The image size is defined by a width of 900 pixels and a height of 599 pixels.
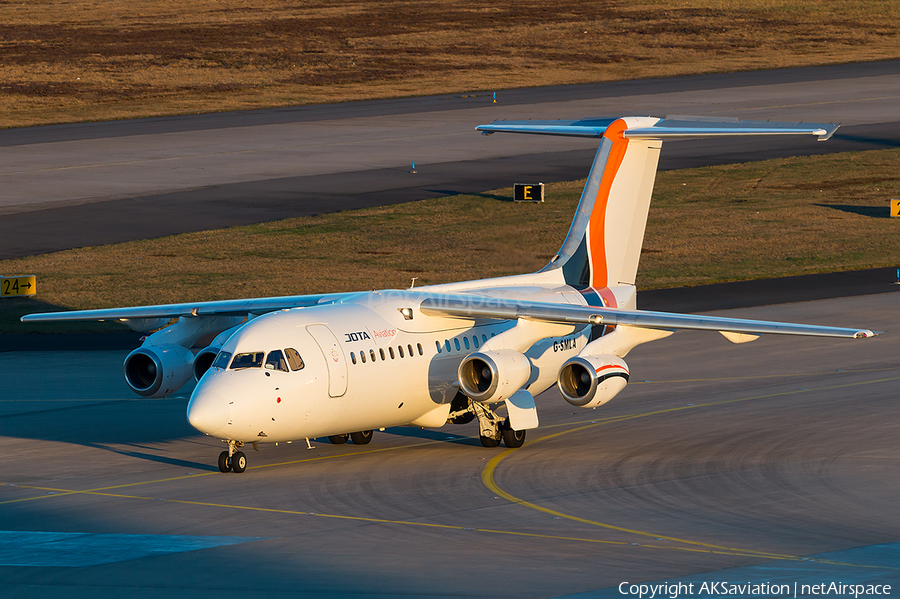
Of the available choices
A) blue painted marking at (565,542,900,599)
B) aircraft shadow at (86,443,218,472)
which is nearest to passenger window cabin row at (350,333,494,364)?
aircraft shadow at (86,443,218,472)

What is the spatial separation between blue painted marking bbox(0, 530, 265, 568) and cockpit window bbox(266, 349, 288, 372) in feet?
14.3

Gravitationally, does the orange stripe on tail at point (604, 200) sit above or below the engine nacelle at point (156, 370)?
above

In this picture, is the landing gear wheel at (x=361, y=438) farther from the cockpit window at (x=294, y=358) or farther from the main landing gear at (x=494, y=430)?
the cockpit window at (x=294, y=358)

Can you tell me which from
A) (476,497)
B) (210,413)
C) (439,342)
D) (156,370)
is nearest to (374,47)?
(156,370)

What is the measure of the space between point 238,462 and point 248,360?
2.20 m

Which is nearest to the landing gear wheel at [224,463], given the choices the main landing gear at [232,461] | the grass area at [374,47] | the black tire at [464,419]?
the main landing gear at [232,461]

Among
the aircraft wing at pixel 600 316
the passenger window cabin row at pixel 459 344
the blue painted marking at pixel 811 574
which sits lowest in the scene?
the blue painted marking at pixel 811 574

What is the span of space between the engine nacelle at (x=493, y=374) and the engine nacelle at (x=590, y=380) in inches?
33.8

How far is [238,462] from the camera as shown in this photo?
25.7 metres

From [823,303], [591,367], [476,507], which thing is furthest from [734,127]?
[823,303]

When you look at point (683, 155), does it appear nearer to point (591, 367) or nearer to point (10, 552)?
point (591, 367)

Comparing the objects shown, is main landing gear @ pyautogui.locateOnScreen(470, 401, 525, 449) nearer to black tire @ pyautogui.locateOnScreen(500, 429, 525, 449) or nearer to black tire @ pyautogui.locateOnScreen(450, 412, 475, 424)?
black tire @ pyautogui.locateOnScreen(500, 429, 525, 449)

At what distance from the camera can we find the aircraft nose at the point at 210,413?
2400 centimetres

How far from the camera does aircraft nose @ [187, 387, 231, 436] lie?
2400 centimetres
